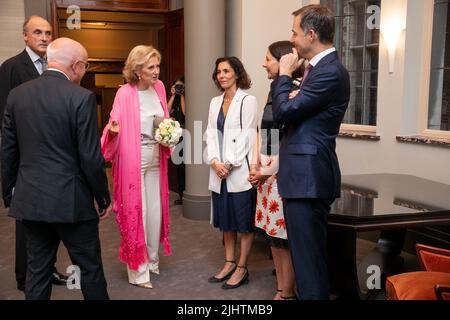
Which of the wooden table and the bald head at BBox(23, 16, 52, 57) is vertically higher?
the bald head at BBox(23, 16, 52, 57)

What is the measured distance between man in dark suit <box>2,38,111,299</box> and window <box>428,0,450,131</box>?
3.13m

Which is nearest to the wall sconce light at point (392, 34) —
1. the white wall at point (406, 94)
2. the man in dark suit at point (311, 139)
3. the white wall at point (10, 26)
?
the white wall at point (406, 94)

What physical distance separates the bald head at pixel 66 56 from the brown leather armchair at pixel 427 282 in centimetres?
186

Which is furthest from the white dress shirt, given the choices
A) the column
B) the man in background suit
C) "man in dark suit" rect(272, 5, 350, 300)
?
the column

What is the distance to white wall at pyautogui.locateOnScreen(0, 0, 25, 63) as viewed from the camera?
562 centimetres

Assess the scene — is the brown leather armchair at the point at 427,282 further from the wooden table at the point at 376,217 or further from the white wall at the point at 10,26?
the white wall at the point at 10,26

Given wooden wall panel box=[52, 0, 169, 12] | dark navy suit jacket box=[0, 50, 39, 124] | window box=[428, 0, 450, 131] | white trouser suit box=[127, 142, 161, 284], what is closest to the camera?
dark navy suit jacket box=[0, 50, 39, 124]

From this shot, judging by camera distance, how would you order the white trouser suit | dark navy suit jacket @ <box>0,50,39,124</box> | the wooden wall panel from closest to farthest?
dark navy suit jacket @ <box>0,50,39,124</box>, the white trouser suit, the wooden wall panel

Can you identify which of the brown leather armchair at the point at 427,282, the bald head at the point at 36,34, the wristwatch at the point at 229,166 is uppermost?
the bald head at the point at 36,34

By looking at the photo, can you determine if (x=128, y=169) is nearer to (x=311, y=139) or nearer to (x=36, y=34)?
(x=36, y=34)

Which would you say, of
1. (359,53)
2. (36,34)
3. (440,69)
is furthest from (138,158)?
(359,53)

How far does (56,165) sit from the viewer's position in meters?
2.38

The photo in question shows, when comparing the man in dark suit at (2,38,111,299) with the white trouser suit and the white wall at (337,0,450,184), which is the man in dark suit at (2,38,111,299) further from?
the white wall at (337,0,450,184)

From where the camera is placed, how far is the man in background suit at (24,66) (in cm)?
329
